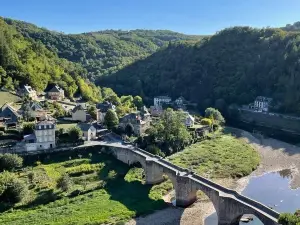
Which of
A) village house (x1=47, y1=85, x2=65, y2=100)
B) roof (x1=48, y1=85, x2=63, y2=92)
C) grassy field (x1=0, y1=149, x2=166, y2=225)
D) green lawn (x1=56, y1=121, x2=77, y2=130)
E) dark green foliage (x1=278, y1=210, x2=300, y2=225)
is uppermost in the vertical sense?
roof (x1=48, y1=85, x2=63, y2=92)

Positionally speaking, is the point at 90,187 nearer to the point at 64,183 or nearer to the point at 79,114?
the point at 64,183

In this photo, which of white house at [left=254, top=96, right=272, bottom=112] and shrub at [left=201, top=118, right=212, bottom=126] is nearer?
shrub at [left=201, top=118, right=212, bottom=126]

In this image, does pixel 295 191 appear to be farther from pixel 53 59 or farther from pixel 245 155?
pixel 53 59

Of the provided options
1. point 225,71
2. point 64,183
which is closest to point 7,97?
point 64,183

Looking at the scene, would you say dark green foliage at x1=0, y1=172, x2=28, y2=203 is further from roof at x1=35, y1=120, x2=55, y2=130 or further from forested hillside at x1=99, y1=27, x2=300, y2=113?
forested hillside at x1=99, y1=27, x2=300, y2=113

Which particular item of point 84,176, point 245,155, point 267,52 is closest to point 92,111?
point 84,176

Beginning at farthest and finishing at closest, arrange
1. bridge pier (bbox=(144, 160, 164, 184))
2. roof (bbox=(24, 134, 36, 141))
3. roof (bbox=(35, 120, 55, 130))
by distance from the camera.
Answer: roof (bbox=(35, 120, 55, 130))
roof (bbox=(24, 134, 36, 141))
bridge pier (bbox=(144, 160, 164, 184))

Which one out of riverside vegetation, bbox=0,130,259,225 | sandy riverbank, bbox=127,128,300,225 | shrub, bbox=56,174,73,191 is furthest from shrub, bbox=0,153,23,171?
sandy riverbank, bbox=127,128,300,225
